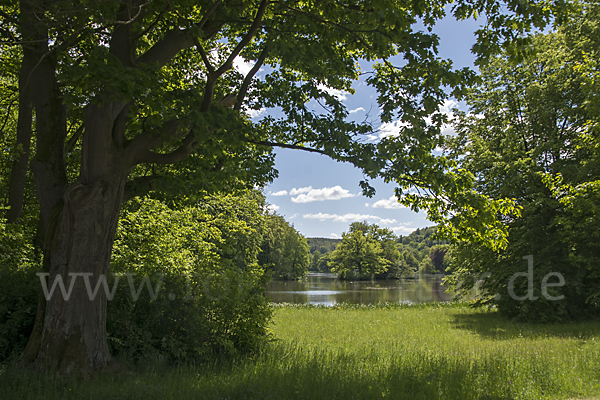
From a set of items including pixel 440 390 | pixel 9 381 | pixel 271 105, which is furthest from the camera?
pixel 271 105

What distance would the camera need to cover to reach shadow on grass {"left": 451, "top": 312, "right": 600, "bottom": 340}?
38.8ft

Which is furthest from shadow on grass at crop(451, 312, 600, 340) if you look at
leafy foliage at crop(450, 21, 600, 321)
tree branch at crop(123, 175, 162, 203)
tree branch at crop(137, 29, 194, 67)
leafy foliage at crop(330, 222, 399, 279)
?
leafy foliage at crop(330, 222, 399, 279)

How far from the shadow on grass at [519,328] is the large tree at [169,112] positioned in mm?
5283

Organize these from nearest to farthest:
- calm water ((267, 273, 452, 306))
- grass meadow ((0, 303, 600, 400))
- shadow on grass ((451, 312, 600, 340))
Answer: grass meadow ((0, 303, 600, 400)), shadow on grass ((451, 312, 600, 340)), calm water ((267, 273, 452, 306))

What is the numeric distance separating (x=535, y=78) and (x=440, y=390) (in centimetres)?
1618

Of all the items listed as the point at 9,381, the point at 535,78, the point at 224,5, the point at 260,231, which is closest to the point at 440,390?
the point at 9,381

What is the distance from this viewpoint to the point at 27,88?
7352 mm

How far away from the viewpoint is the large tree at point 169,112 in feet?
18.7

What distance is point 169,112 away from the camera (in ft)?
19.0

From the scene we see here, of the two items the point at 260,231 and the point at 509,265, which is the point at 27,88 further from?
the point at 260,231

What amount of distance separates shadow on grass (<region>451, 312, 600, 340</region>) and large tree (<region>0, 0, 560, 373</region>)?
5283 millimetres

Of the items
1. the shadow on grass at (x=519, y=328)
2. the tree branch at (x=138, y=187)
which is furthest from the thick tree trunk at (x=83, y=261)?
the shadow on grass at (x=519, y=328)

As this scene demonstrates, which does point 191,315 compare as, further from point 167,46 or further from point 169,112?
point 167,46

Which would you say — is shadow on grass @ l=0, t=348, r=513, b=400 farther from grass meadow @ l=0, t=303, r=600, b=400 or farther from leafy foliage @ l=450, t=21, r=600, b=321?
leafy foliage @ l=450, t=21, r=600, b=321
